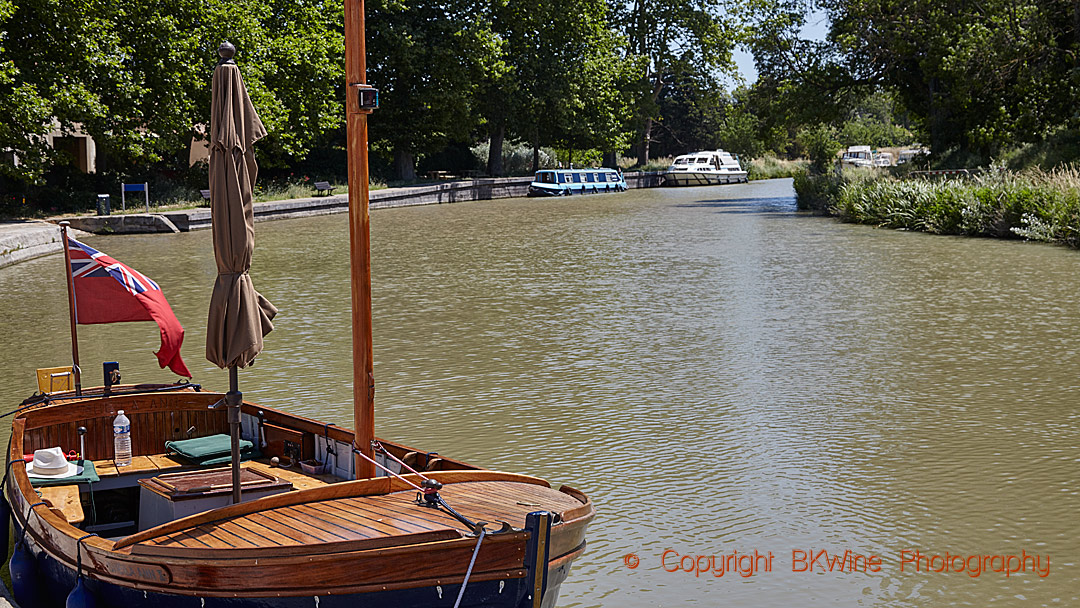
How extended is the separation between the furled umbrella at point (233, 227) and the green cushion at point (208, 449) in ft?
4.01

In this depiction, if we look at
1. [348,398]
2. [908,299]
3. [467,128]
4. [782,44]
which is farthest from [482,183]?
[348,398]

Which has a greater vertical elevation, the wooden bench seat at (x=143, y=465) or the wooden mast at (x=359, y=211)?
the wooden mast at (x=359, y=211)

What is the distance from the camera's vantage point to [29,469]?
665 cm

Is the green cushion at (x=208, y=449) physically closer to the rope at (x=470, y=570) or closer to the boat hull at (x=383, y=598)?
the boat hull at (x=383, y=598)

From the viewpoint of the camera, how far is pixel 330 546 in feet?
14.3

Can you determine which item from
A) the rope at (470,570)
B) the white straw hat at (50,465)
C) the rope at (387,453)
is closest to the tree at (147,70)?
the white straw hat at (50,465)

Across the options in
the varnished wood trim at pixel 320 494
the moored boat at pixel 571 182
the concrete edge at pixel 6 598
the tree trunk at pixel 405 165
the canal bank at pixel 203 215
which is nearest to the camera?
the varnished wood trim at pixel 320 494

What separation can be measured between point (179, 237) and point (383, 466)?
81.7 feet

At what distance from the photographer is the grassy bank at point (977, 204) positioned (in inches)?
964

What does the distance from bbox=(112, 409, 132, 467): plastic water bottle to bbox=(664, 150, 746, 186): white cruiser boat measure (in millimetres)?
61089

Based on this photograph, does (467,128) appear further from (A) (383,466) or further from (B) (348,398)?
(A) (383,466)

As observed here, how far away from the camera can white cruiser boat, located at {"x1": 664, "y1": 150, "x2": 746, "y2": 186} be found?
219ft

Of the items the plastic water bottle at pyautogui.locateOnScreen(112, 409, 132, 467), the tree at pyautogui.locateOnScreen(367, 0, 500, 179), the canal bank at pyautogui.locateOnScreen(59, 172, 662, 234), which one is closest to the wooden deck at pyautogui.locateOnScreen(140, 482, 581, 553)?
the plastic water bottle at pyautogui.locateOnScreen(112, 409, 132, 467)

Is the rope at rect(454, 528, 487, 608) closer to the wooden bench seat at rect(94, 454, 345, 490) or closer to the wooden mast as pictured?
the wooden mast
